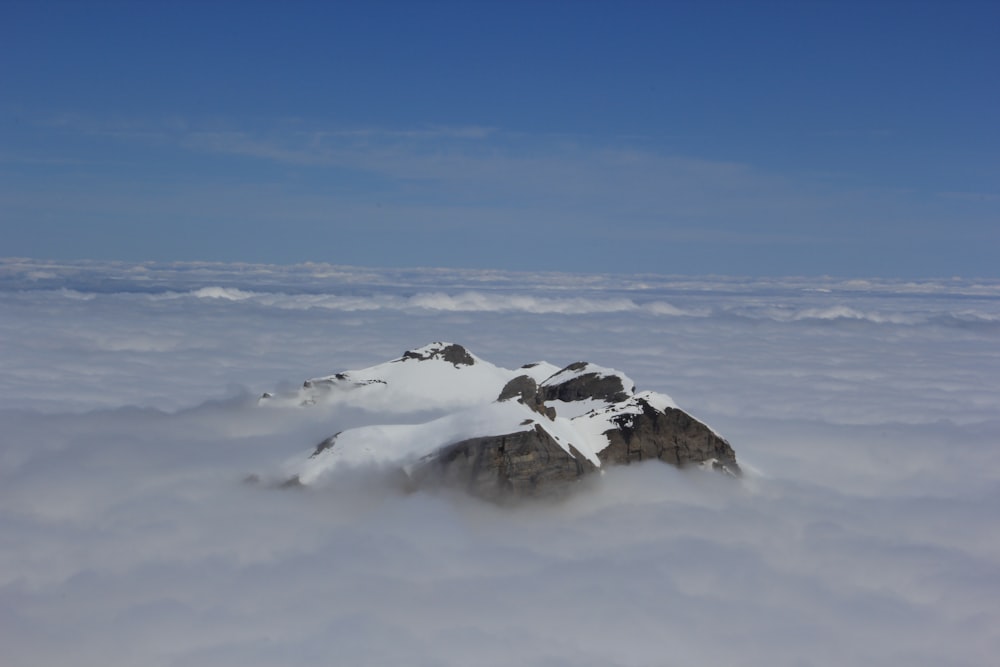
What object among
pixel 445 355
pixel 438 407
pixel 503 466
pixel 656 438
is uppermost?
pixel 445 355

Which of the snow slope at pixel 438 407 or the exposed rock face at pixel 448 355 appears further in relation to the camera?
the exposed rock face at pixel 448 355

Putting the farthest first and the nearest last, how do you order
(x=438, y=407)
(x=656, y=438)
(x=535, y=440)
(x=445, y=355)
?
(x=445, y=355), (x=438, y=407), (x=656, y=438), (x=535, y=440)

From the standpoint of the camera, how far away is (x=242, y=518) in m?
76.8

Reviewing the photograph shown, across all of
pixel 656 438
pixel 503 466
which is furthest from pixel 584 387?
pixel 503 466

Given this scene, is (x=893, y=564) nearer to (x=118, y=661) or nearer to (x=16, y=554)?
(x=118, y=661)

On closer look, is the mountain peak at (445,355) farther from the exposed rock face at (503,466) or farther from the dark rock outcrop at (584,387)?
the exposed rock face at (503,466)

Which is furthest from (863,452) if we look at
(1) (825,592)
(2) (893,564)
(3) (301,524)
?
(3) (301,524)

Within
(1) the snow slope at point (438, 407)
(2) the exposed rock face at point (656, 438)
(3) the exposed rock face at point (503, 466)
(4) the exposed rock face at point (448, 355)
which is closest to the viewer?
(3) the exposed rock face at point (503, 466)

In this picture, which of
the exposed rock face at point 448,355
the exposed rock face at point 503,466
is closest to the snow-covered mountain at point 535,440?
the exposed rock face at point 503,466

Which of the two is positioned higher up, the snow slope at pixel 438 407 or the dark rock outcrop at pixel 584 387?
the dark rock outcrop at pixel 584 387

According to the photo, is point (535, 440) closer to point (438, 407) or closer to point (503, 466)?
point (503, 466)

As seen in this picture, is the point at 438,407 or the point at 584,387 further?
the point at 438,407

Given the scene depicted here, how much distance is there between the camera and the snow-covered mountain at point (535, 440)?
6581cm

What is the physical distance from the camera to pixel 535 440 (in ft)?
215
